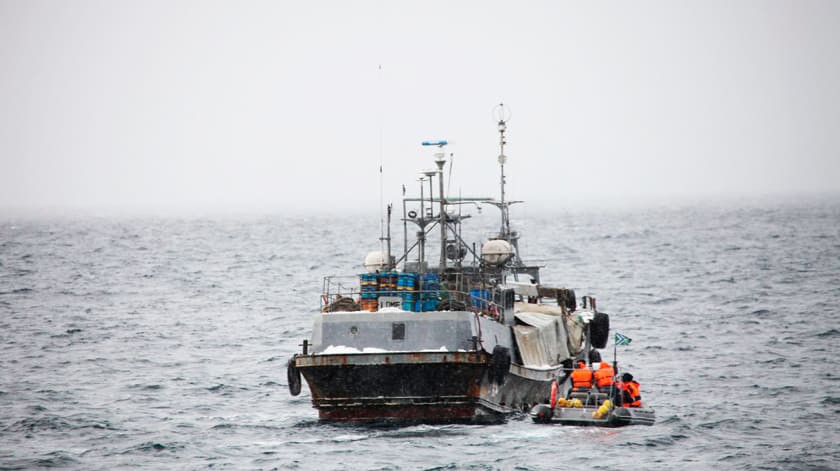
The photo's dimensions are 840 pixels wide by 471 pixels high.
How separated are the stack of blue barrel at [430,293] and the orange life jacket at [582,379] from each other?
4.23 metres

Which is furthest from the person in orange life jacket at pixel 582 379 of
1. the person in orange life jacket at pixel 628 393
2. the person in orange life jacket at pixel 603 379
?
the person in orange life jacket at pixel 628 393

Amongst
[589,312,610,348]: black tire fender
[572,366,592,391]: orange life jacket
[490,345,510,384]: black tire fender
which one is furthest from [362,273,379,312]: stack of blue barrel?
[589,312,610,348]: black tire fender

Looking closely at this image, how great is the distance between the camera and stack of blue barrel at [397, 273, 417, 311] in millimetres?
33250

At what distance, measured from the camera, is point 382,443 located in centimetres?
3000

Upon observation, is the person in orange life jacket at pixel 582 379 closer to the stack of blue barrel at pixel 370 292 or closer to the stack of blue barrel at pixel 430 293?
the stack of blue barrel at pixel 430 293

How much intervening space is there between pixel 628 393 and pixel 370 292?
7.46 meters

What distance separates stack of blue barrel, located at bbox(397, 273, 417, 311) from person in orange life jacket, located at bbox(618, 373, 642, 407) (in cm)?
596

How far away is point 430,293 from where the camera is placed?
34219mm

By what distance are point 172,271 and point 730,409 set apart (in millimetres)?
63766

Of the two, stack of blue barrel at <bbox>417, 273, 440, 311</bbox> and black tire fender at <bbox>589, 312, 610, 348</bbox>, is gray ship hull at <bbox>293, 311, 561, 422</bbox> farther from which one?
black tire fender at <bbox>589, 312, 610, 348</bbox>

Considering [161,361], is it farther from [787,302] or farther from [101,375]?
[787,302]

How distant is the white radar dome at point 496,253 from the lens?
1507 inches

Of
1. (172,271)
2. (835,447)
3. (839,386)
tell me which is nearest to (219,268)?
(172,271)

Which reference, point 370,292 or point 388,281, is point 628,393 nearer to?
point 388,281
